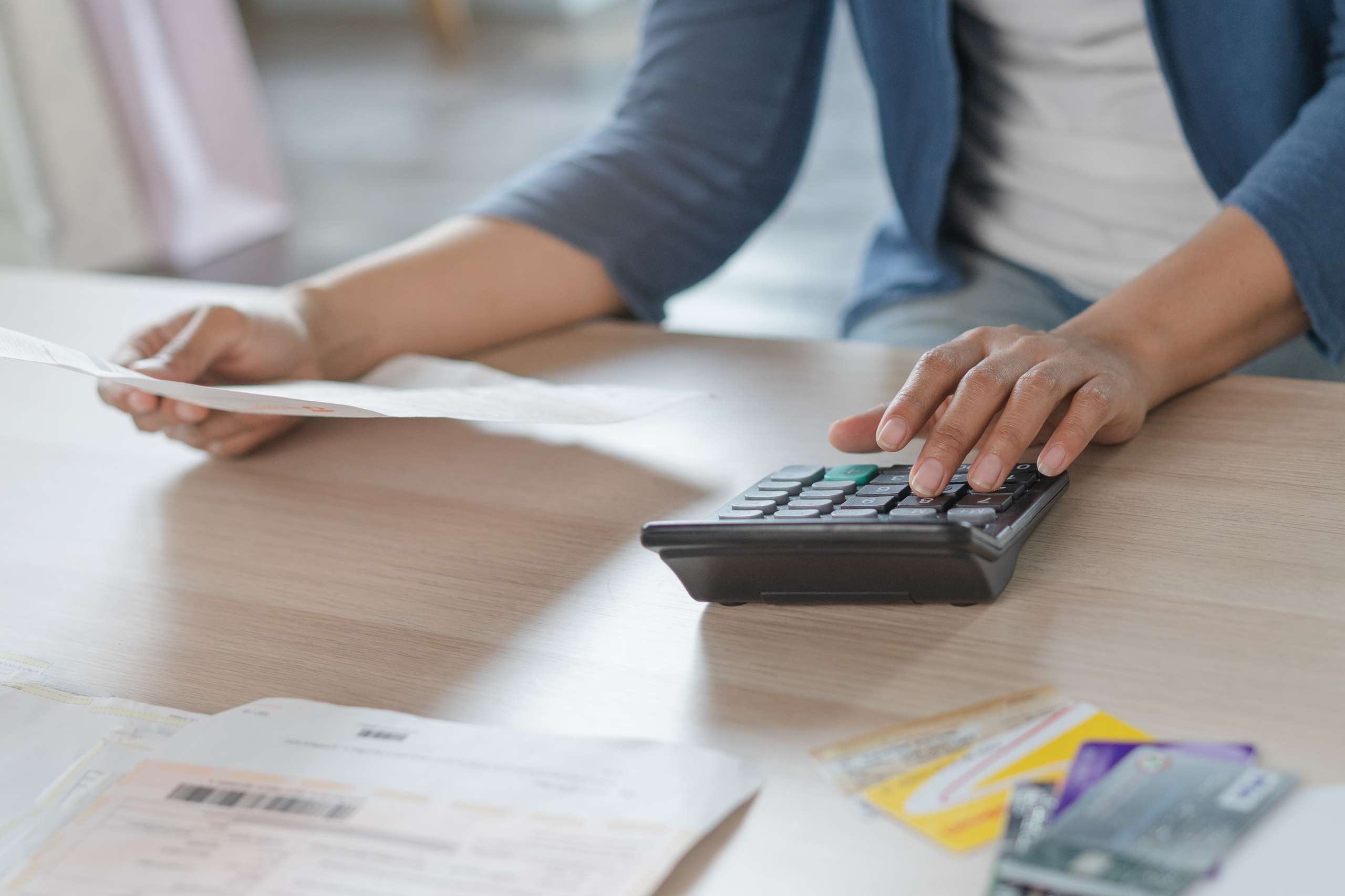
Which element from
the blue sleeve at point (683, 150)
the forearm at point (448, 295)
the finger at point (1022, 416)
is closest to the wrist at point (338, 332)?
the forearm at point (448, 295)

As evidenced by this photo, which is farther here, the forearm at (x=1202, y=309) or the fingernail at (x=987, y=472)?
the forearm at (x=1202, y=309)

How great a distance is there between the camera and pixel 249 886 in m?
0.34

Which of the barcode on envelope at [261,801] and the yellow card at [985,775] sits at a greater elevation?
the barcode on envelope at [261,801]

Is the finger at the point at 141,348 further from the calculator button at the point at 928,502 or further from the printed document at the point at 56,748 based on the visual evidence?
the calculator button at the point at 928,502

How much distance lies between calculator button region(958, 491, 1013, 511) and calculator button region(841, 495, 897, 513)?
25 millimetres

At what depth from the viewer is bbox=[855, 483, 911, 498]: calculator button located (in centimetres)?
46

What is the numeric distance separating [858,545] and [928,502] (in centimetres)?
5

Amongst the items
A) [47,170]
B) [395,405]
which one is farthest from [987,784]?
[47,170]

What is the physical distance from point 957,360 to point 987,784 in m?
0.22

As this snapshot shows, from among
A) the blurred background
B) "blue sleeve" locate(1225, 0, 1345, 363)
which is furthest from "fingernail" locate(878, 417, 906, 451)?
the blurred background

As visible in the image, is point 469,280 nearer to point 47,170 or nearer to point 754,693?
point 754,693

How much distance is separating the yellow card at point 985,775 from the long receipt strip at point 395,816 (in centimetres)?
5

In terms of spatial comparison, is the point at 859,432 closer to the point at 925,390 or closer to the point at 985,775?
the point at 925,390

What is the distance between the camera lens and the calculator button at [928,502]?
44 centimetres
